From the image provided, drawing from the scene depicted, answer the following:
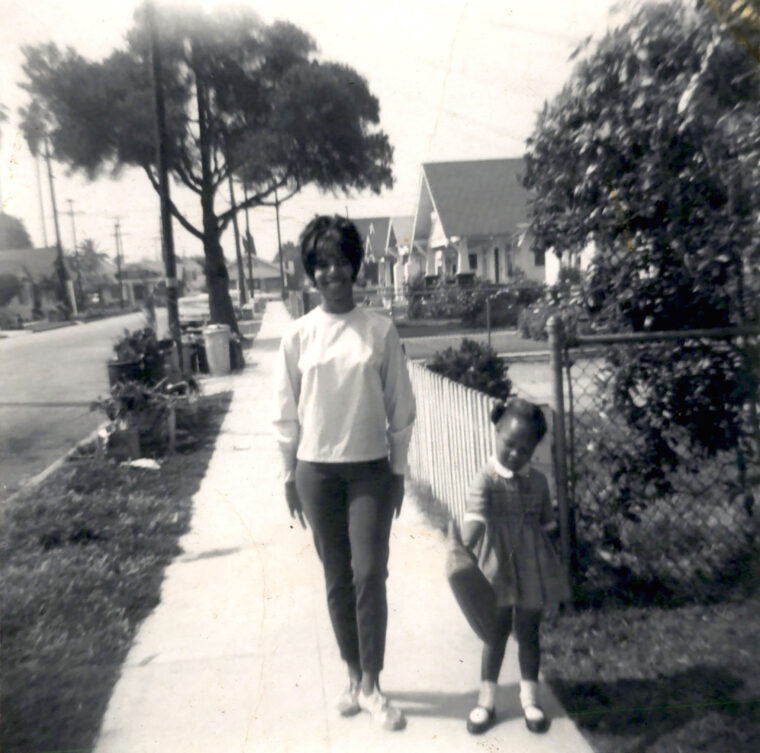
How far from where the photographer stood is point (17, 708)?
116 inches

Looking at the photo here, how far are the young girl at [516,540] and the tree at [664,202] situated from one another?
3.65 feet

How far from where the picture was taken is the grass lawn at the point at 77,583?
2951 millimetres

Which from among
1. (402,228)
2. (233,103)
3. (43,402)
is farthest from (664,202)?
(43,402)

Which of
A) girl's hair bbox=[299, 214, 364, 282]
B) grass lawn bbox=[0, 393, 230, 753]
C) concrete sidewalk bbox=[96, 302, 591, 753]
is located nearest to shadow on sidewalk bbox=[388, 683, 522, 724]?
concrete sidewalk bbox=[96, 302, 591, 753]

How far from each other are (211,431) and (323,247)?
5.96 m

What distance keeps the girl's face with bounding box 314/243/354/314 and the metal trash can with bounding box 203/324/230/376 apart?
11195 millimetres

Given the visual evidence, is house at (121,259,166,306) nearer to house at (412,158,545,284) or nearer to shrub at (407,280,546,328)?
house at (412,158,545,284)

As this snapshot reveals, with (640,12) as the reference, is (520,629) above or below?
below

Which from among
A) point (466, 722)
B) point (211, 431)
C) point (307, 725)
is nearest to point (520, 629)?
point (466, 722)

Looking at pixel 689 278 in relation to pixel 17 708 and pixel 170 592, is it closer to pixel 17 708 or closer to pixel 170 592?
pixel 170 592

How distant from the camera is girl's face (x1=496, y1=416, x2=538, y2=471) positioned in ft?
8.96

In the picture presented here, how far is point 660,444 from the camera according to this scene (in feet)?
12.3

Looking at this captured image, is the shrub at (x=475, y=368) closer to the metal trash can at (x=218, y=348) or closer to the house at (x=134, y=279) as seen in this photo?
the metal trash can at (x=218, y=348)

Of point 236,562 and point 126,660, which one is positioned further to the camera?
point 236,562
